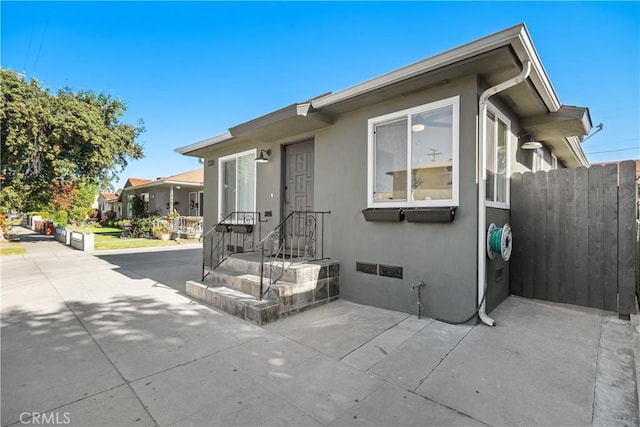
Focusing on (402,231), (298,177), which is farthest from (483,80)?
(298,177)

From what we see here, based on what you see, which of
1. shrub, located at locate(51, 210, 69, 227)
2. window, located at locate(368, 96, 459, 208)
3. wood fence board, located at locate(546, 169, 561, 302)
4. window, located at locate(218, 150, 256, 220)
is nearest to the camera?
window, located at locate(368, 96, 459, 208)

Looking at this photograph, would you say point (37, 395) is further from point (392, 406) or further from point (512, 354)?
point (512, 354)

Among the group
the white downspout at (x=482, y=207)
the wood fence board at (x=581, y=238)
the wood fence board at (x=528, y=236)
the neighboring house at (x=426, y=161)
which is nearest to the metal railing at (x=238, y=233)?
the neighboring house at (x=426, y=161)

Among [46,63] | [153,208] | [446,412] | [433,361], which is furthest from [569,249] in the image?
[153,208]

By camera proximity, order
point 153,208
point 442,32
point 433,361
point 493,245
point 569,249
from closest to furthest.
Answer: point 433,361, point 493,245, point 569,249, point 442,32, point 153,208

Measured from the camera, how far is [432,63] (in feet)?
11.2

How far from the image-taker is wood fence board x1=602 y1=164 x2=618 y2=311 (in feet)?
13.2

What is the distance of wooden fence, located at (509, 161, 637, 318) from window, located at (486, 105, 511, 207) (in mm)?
372

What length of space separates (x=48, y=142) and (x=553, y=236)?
17.8 m

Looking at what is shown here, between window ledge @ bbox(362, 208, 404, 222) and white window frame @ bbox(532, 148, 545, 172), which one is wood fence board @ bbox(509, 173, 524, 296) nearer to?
white window frame @ bbox(532, 148, 545, 172)

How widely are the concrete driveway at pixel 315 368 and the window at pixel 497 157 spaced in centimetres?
163

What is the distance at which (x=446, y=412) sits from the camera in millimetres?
2059

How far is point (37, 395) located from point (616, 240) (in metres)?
6.37

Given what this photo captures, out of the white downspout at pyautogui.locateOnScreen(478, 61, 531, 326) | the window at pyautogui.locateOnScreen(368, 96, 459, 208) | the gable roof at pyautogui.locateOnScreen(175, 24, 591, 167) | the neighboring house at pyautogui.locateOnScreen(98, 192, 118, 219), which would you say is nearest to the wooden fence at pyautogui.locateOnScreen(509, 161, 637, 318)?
the gable roof at pyautogui.locateOnScreen(175, 24, 591, 167)
